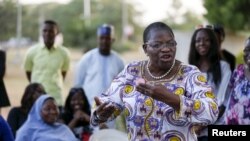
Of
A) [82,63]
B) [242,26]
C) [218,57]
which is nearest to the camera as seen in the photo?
[218,57]

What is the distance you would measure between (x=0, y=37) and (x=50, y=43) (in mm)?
21300

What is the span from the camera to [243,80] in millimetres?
4598

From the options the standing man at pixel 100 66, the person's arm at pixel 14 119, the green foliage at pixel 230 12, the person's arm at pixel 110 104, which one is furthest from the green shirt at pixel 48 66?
the green foliage at pixel 230 12

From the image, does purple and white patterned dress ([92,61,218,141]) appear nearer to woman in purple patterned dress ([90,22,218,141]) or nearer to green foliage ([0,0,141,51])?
woman in purple patterned dress ([90,22,218,141])

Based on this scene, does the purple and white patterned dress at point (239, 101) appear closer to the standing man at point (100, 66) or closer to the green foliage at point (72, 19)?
the standing man at point (100, 66)

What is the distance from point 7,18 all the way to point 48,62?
828 inches

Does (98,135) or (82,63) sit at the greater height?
(82,63)

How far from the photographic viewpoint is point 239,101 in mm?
4574

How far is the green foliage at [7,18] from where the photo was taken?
2511 cm

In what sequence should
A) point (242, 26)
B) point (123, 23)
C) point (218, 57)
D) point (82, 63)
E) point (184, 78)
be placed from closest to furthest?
1. point (184, 78)
2. point (218, 57)
3. point (82, 63)
4. point (242, 26)
5. point (123, 23)

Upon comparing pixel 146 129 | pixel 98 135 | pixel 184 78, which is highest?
pixel 184 78

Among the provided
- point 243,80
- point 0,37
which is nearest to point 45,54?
point 243,80

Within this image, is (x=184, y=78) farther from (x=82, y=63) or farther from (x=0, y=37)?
(x=0, y=37)

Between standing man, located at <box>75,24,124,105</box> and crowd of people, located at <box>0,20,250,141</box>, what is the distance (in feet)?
0.04
